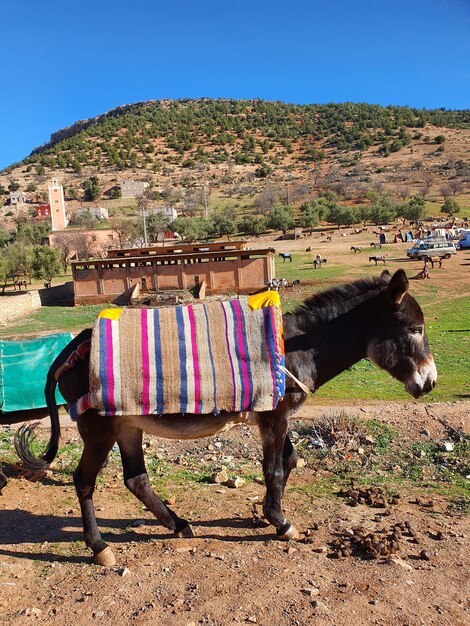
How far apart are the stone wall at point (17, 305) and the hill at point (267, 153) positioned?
184ft

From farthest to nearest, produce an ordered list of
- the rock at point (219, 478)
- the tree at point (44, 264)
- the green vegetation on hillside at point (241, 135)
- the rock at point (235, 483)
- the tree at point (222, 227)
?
1. the green vegetation on hillside at point (241, 135)
2. the tree at point (222, 227)
3. the tree at point (44, 264)
4. the rock at point (219, 478)
5. the rock at point (235, 483)

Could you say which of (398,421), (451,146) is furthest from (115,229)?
(451,146)

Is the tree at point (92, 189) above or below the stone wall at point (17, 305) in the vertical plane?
A: above

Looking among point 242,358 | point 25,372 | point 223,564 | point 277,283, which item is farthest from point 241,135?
point 223,564

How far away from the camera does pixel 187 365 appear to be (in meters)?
4.57

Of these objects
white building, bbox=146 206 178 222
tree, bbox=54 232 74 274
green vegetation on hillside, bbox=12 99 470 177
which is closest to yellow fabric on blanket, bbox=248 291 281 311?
tree, bbox=54 232 74 274

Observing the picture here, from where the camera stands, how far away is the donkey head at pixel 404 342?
4.94 meters

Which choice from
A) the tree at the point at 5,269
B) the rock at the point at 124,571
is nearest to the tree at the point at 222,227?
the tree at the point at 5,269

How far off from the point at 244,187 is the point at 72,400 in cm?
9608

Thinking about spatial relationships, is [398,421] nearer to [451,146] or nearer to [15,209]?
[15,209]

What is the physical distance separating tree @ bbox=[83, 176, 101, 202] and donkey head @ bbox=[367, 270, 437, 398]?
323 feet

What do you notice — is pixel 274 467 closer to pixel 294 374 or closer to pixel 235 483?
pixel 294 374

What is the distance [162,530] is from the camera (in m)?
5.26

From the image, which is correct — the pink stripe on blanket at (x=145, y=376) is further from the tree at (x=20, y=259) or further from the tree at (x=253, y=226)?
the tree at (x=253, y=226)
